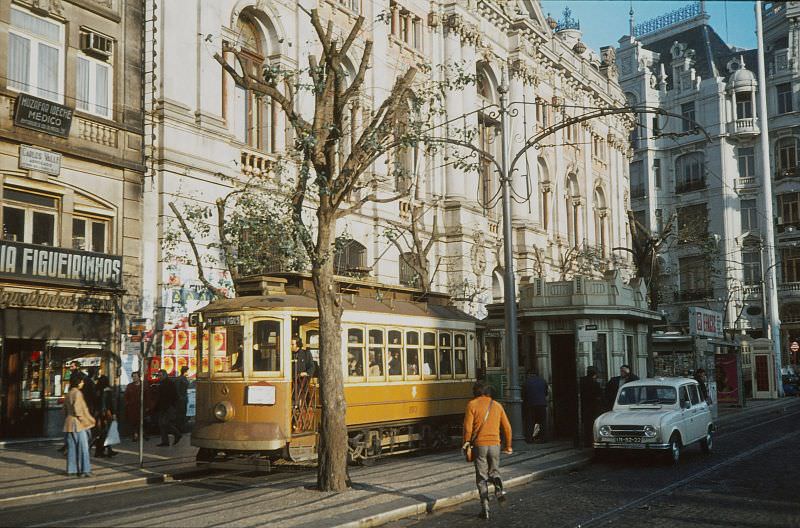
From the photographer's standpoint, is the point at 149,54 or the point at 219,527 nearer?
the point at 219,527

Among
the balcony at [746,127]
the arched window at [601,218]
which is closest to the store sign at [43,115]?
the arched window at [601,218]

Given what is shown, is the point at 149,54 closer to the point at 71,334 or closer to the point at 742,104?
the point at 71,334

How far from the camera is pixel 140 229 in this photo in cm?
2366

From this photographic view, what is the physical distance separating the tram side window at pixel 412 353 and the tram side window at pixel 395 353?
267mm

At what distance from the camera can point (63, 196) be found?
21922mm

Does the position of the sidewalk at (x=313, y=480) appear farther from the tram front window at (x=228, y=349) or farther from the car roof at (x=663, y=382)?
the tram front window at (x=228, y=349)

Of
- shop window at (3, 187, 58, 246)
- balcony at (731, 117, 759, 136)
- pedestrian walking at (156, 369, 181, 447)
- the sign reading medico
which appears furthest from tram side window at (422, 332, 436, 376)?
balcony at (731, 117, 759, 136)

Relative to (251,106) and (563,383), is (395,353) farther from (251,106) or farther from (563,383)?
(251,106)

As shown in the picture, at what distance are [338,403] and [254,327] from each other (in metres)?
3.06

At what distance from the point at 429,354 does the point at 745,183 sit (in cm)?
5729

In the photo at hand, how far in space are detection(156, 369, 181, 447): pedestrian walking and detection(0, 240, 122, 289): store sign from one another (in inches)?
111

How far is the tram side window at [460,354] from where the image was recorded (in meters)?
21.3

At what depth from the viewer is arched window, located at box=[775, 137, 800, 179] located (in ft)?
225

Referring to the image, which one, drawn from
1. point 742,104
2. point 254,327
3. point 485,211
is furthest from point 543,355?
point 742,104
